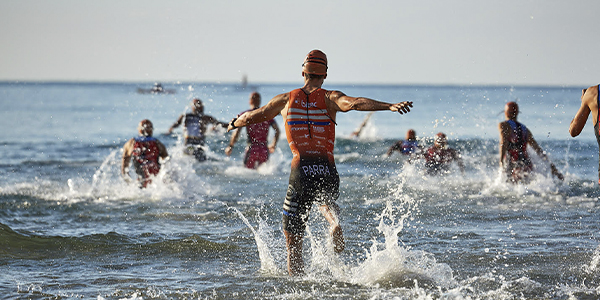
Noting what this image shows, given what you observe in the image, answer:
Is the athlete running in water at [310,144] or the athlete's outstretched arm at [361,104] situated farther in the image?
the athlete running in water at [310,144]

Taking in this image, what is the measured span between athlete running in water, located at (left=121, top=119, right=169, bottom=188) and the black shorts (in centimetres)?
563

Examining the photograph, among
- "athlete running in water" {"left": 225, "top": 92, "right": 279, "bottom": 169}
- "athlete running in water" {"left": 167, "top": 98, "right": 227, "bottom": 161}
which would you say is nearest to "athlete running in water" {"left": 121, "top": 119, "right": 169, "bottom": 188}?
"athlete running in water" {"left": 225, "top": 92, "right": 279, "bottom": 169}

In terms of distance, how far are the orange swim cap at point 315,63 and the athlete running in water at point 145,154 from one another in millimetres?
5705

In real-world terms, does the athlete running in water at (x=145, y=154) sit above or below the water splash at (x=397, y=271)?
above

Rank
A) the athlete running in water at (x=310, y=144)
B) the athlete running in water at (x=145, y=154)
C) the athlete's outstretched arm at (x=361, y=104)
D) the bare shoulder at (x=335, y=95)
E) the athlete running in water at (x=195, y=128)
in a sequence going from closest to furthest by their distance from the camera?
the athlete's outstretched arm at (x=361, y=104), the bare shoulder at (x=335, y=95), the athlete running in water at (x=310, y=144), the athlete running in water at (x=145, y=154), the athlete running in water at (x=195, y=128)

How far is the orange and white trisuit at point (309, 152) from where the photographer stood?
16.3ft

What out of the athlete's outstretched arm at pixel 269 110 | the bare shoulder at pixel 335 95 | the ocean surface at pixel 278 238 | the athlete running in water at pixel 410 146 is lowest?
the ocean surface at pixel 278 238

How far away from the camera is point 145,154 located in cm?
1016

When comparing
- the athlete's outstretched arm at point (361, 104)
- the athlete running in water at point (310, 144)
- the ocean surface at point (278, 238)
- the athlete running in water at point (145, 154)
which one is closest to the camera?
the athlete's outstretched arm at point (361, 104)

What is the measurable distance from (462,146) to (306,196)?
17.9 meters

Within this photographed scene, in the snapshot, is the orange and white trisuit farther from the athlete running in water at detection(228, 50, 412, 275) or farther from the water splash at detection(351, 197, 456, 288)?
the water splash at detection(351, 197, 456, 288)

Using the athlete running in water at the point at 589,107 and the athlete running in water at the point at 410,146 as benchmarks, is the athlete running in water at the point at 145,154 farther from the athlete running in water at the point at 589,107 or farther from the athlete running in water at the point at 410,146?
the athlete running in water at the point at 589,107

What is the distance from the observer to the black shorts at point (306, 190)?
498 centimetres

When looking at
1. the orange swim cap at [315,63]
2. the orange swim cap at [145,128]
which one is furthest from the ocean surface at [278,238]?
the orange swim cap at [315,63]
